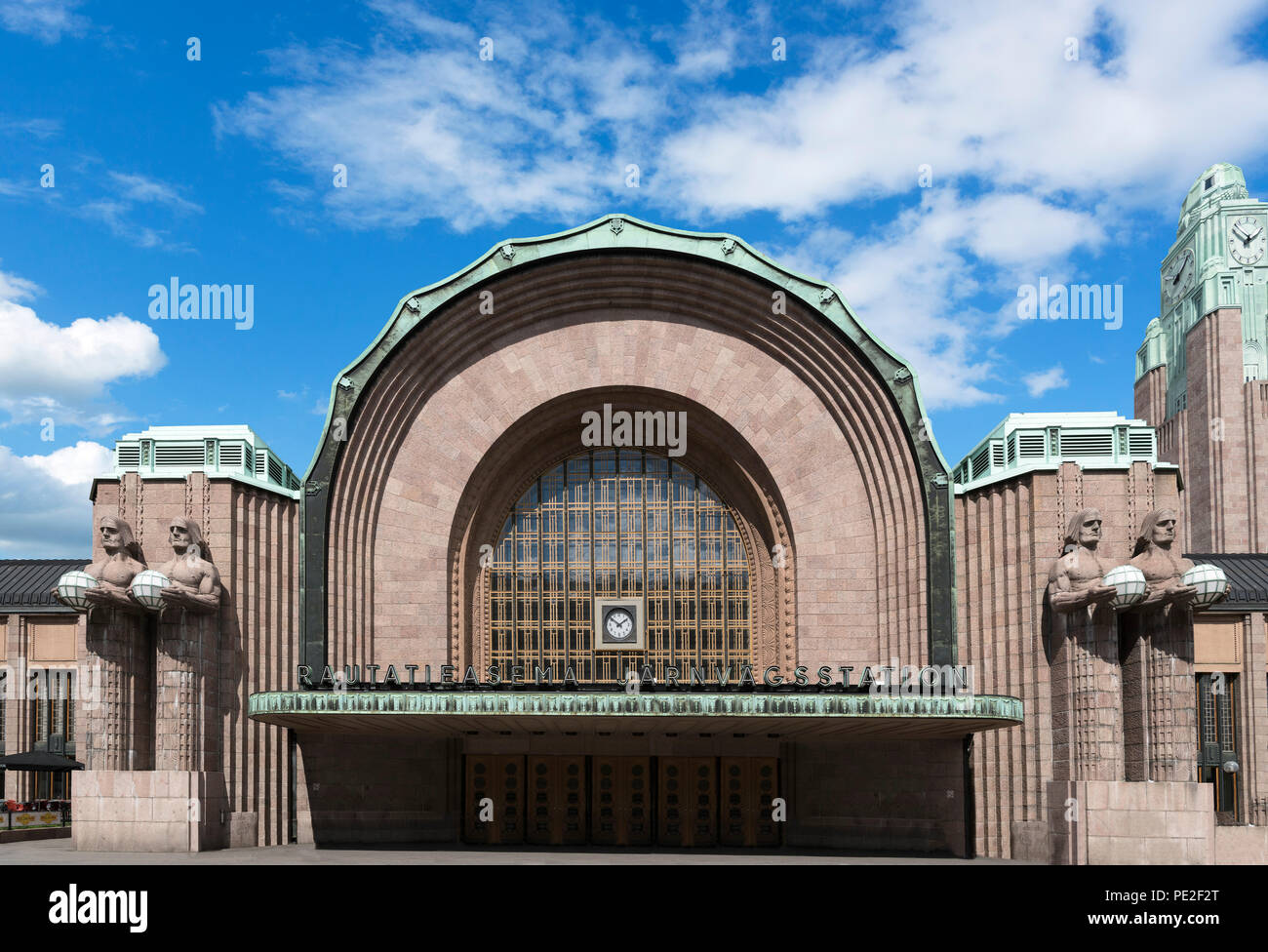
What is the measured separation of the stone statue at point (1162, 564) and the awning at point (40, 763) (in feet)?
89.3

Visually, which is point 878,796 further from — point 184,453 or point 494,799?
point 184,453

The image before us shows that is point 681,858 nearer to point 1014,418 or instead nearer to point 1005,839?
point 1005,839

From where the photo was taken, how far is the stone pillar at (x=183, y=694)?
2709cm

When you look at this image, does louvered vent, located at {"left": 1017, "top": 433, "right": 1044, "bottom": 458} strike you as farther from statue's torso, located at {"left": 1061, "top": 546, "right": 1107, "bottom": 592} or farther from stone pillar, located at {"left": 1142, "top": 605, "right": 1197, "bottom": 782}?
stone pillar, located at {"left": 1142, "top": 605, "right": 1197, "bottom": 782}

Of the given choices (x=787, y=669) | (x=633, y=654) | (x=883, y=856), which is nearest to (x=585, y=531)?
(x=633, y=654)

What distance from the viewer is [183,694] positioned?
89.1 ft

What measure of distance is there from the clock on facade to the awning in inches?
568

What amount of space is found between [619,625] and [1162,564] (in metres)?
13.5

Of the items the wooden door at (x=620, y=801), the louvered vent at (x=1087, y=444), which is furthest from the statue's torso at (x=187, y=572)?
the louvered vent at (x=1087, y=444)

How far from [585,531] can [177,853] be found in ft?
42.0

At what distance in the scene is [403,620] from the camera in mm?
31328

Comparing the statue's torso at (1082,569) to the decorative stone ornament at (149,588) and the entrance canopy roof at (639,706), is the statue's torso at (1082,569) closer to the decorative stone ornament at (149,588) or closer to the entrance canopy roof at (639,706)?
the entrance canopy roof at (639,706)

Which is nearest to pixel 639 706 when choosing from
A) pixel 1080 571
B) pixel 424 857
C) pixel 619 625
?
pixel 424 857

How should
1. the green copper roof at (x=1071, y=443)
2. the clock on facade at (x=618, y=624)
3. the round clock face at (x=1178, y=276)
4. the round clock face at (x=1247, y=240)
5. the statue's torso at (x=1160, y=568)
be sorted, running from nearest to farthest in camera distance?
1. the statue's torso at (x=1160, y=568)
2. the green copper roof at (x=1071, y=443)
3. the clock on facade at (x=618, y=624)
4. the round clock face at (x=1247, y=240)
5. the round clock face at (x=1178, y=276)
